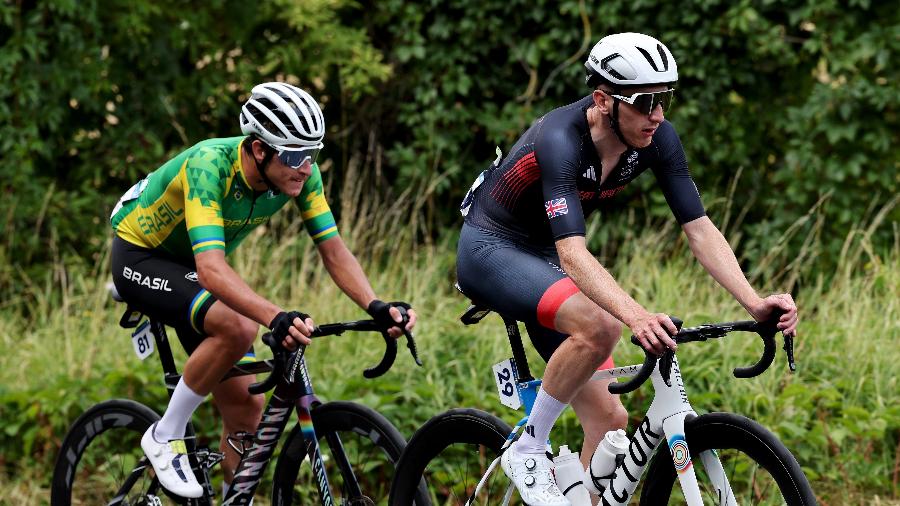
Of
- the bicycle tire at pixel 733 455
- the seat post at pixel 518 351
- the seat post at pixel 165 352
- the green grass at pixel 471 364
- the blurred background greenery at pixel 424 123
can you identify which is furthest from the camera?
the blurred background greenery at pixel 424 123

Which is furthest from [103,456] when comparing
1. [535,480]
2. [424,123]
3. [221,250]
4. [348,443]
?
[424,123]

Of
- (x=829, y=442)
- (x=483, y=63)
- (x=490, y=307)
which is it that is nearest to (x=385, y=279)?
(x=483, y=63)

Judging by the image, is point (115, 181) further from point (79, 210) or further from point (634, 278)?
point (634, 278)

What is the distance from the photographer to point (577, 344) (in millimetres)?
4375

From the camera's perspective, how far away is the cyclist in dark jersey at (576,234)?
14.2 feet

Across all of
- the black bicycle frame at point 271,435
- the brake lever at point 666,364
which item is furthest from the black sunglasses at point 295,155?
the brake lever at point 666,364

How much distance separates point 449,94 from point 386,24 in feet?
3.37

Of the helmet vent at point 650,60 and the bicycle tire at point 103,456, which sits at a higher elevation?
the helmet vent at point 650,60

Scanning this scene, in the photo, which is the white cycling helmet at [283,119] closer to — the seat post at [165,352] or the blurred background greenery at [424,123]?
the seat post at [165,352]

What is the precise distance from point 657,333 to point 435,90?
6.49 m

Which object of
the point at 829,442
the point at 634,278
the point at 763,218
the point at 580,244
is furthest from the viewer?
the point at 763,218

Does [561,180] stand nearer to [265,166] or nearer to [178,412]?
[265,166]

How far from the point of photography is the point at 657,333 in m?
3.92

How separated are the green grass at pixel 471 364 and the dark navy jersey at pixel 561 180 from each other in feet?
5.62
